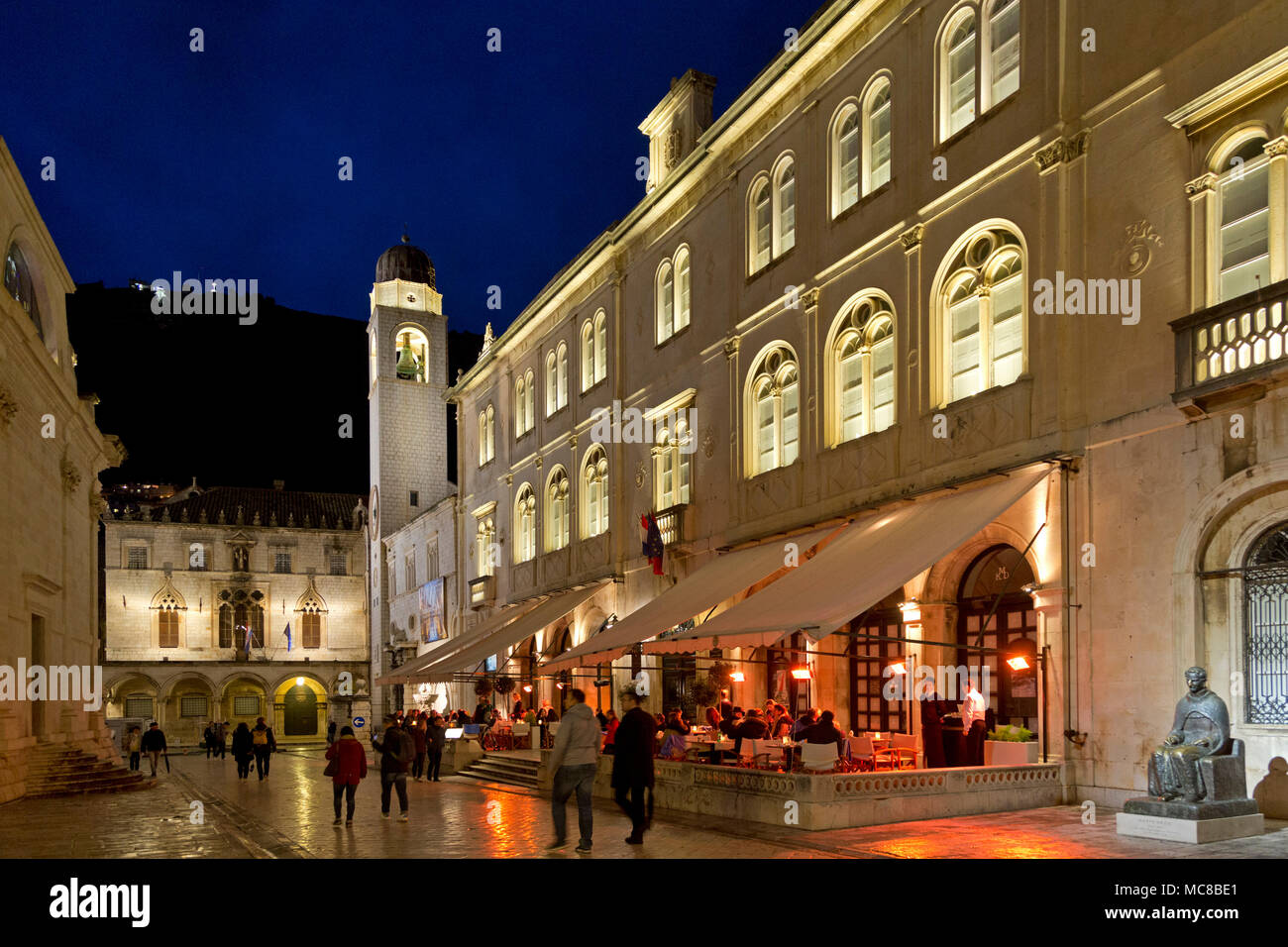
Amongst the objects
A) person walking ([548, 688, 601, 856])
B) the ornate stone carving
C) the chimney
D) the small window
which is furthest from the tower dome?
person walking ([548, 688, 601, 856])

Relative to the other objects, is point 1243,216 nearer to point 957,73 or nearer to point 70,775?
point 957,73

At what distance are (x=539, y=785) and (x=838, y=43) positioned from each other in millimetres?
14214

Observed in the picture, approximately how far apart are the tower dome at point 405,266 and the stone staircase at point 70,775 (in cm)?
3494

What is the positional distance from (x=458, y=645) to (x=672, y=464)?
971cm

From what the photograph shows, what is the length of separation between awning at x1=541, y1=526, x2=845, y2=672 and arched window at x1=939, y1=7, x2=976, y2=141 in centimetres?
667

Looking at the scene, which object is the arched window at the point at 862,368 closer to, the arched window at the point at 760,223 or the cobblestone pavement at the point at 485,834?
the arched window at the point at 760,223

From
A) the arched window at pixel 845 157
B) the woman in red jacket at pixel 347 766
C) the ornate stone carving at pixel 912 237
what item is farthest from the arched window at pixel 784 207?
the woman in red jacket at pixel 347 766

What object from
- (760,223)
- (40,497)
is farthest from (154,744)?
(760,223)

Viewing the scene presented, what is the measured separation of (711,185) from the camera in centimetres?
2505

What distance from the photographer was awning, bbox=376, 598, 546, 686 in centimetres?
2966

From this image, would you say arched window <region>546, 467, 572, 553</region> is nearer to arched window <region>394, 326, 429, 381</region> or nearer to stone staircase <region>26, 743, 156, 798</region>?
stone staircase <region>26, 743, 156, 798</region>

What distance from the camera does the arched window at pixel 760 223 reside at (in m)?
22.9
